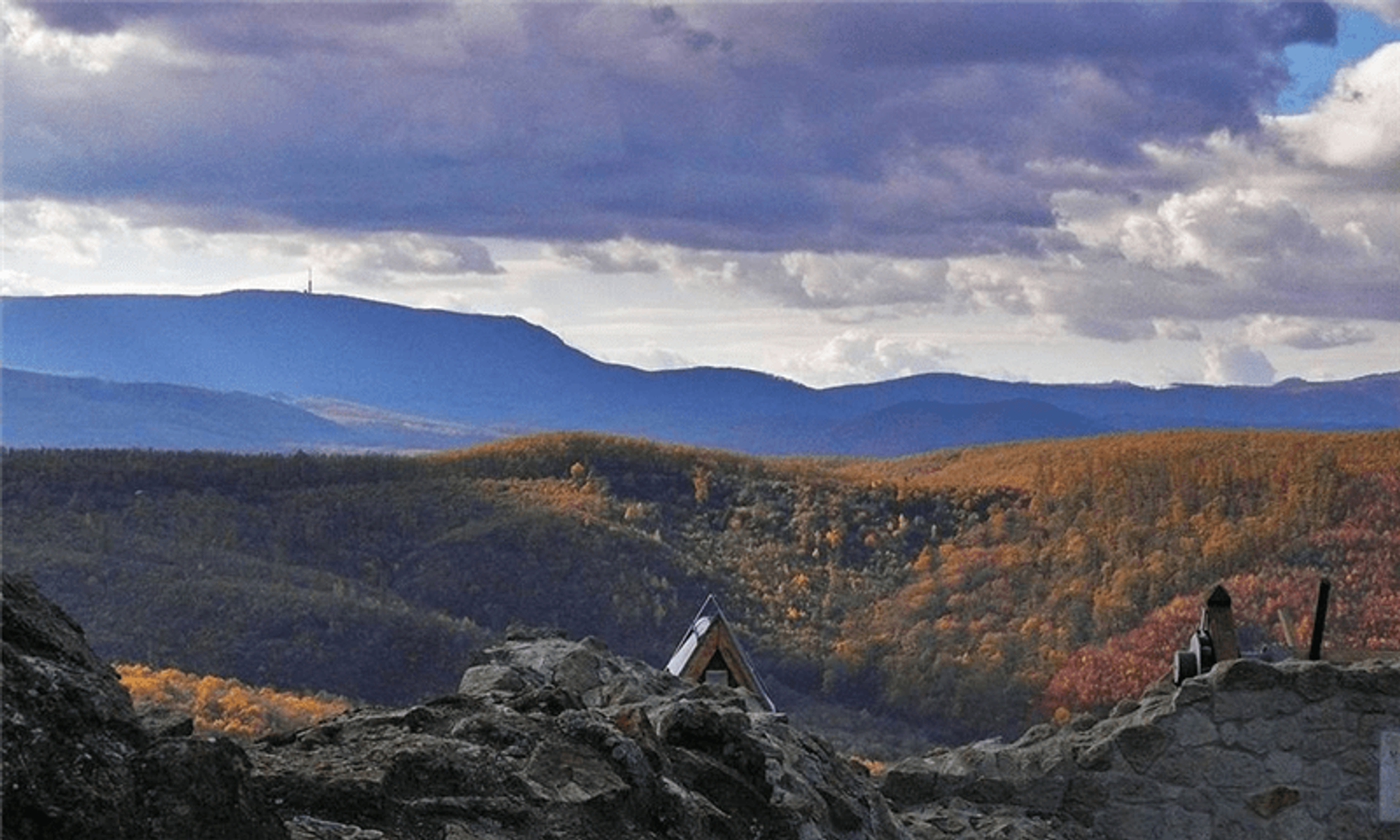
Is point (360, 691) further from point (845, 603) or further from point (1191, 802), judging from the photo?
point (1191, 802)

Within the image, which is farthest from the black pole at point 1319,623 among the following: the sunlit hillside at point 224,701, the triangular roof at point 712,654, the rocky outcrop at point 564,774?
the sunlit hillside at point 224,701

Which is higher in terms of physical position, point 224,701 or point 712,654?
point 712,654

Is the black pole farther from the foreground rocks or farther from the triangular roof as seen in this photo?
the triangular roof

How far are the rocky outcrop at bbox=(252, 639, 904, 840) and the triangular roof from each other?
296 centimetres

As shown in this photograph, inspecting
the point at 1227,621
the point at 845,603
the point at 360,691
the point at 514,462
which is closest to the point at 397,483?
the point at 514,462

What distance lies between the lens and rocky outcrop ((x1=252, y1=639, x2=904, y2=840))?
582cm

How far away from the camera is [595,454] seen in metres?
84.2

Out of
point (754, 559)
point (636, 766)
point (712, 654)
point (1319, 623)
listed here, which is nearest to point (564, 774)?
point (636, 766)

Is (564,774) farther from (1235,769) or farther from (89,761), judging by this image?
(1235,769)

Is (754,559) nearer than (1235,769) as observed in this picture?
No

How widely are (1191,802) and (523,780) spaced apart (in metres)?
5.23

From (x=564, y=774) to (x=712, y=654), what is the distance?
490cm

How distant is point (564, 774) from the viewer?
6340mm

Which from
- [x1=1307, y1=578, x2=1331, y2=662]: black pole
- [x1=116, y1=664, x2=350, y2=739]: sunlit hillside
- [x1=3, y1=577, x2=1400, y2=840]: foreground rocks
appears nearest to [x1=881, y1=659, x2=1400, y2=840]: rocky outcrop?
[x1=3, y1=577, x2=1400, y2=840]: foreground rocks
